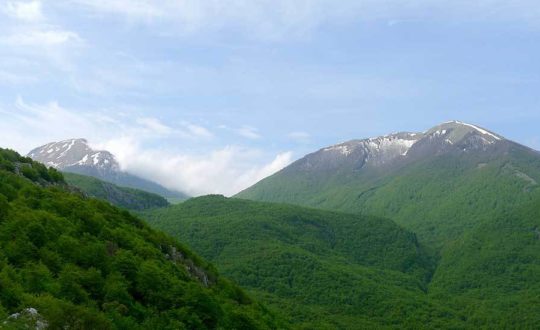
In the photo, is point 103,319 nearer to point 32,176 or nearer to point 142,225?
point 142,225

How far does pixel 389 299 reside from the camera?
586 ft

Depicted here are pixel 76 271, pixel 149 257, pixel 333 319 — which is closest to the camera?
pixel 76 271

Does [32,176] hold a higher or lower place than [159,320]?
higher

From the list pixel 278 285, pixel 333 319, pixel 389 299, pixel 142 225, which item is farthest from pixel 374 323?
pixel 142 225

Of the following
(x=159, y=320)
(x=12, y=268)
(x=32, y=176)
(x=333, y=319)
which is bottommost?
(x=333, y=319)

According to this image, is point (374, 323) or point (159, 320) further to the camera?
point (374, 323)

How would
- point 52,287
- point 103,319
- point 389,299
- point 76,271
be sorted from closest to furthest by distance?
1. point 103,319
2. point 52,287
3. point 76,271
4. point 389,299

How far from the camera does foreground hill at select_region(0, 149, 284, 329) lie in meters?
25.1

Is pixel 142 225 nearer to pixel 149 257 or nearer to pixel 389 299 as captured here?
pixel 149 257

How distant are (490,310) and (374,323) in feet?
182

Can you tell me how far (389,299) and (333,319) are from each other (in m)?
39.5

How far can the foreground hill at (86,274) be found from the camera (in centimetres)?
2514

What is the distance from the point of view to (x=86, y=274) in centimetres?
3209

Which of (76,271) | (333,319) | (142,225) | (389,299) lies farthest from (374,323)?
(76,271)
